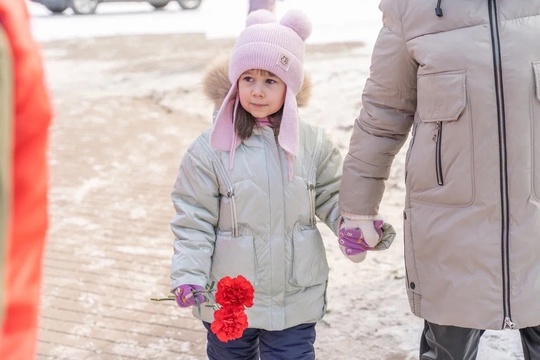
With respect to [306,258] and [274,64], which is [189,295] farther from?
[274,64]

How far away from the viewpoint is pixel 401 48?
2496mm

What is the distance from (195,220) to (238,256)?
0.18 meters

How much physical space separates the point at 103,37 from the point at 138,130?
24.1ft

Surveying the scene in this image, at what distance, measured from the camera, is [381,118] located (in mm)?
2607

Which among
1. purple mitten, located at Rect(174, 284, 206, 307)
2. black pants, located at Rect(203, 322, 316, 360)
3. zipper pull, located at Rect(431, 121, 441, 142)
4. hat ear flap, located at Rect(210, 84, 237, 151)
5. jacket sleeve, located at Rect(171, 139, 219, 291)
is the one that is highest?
zipper pull, located at Rect(431, 121, 441, 142)

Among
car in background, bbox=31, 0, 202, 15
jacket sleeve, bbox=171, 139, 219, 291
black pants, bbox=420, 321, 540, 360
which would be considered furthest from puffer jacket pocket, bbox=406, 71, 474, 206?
car in background, bbox=31, 0, 202, 15

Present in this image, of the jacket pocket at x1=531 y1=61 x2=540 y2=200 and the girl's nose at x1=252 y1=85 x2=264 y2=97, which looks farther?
the girl's nose at x1=252 y1=85 x2=264 y2=97

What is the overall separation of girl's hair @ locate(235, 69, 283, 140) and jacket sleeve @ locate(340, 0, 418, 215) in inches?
12.1

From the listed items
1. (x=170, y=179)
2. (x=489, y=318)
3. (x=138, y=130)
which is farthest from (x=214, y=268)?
(x=138, y=130)

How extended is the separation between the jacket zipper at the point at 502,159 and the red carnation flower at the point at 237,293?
0.73 metres

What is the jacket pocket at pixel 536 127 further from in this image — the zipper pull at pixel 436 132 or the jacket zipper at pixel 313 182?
the jacket zipper at pixel 313 182

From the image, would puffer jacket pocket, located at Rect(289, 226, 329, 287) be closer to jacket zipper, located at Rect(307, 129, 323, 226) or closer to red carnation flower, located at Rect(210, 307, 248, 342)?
jacket zipper, located at Rect(307, 129, 323, 226)

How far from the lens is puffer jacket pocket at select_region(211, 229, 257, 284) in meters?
2.78

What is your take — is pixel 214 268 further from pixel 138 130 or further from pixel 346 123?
pixel 138 130
